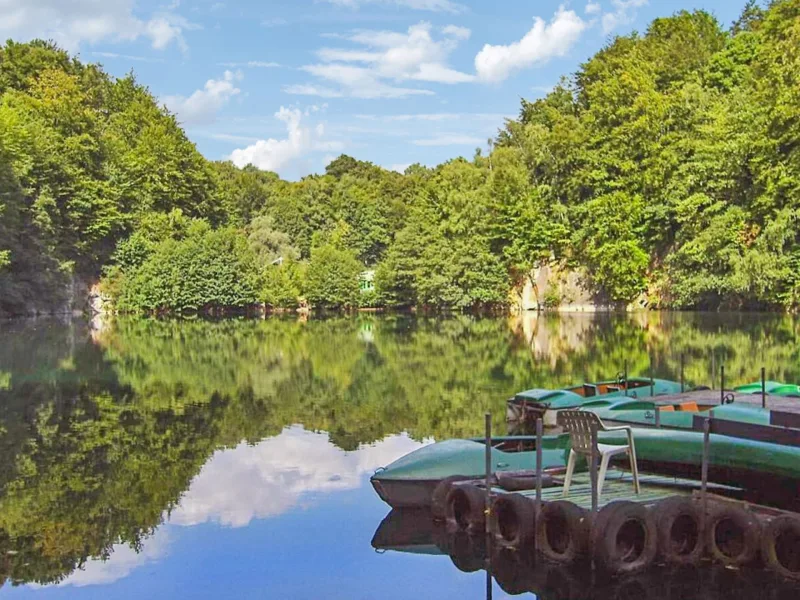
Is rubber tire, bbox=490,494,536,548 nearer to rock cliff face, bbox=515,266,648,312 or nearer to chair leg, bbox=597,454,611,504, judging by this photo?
chair leg, bbox=597,454,611,504

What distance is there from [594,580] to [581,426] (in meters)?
1.94

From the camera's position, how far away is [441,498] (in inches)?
486

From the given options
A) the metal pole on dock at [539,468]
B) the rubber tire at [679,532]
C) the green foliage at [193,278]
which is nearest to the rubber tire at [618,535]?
the rubber tire at [679,532]

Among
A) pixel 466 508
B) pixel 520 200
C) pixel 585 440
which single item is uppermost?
pixel 520 200

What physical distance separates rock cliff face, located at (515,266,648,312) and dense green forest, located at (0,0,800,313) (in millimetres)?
846

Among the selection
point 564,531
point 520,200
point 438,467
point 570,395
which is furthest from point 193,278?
point 564,531

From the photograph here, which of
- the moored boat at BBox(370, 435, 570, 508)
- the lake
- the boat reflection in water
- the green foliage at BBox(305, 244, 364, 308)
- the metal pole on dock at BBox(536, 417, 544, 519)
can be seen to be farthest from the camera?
the green foliage at BBox(305, 244, 364, 308)

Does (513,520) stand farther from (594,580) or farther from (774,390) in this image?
(774,390)

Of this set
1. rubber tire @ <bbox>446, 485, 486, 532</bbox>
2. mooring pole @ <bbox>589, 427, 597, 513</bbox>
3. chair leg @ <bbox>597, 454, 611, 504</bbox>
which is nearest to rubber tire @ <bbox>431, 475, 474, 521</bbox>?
rubber tire @ <bbox>446, 485, 486, 532</bbox>

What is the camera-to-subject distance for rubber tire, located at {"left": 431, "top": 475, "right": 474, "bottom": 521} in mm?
12234

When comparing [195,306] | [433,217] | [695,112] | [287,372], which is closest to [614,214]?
[695,112]

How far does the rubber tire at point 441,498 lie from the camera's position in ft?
40.1

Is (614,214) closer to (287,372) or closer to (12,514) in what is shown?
(287,372)

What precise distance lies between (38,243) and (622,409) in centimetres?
5786
